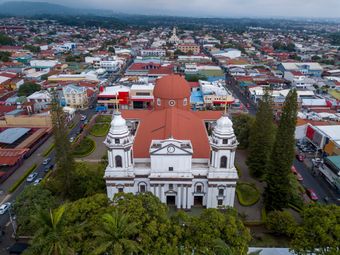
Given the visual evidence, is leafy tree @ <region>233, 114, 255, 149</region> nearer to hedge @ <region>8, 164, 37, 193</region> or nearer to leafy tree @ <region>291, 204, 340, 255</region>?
leafy tree @ <region>291, 204, 340, 255</region>

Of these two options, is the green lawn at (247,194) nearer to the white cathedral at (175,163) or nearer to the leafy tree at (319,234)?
the white cathedral at (175,163)

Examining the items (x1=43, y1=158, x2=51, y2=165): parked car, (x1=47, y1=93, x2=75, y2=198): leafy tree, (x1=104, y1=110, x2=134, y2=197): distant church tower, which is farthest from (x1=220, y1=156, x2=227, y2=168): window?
(x1=43, y1=158, x2=51, y2=165): parked car

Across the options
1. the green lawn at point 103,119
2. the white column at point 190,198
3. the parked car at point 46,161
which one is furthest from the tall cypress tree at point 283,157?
the green lawn at point 103,119

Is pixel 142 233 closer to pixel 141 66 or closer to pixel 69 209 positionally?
pixel 69 209

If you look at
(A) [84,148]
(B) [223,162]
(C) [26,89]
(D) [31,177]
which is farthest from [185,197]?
(C) [26,89]

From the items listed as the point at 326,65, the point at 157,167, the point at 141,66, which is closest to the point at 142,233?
the point at 157,167

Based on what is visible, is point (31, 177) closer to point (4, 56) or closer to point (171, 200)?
point (171, 200)
